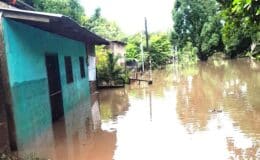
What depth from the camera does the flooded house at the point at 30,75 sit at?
387 inches

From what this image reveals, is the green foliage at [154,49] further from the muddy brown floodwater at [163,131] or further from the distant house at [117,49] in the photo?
the muddy brown floodwater at [163,131]

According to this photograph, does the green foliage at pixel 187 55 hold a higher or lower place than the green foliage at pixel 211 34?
lower

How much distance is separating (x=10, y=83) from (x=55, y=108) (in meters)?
5.33

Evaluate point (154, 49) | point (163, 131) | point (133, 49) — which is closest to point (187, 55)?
point (154, 49)

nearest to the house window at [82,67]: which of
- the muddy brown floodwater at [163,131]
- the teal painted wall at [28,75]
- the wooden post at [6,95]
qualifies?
the muddy brown floodwater at [163,131]

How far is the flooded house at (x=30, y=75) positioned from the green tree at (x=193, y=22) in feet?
160

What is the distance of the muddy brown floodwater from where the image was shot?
917 centimetres

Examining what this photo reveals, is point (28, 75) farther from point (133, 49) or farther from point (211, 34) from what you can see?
point (211, 34)

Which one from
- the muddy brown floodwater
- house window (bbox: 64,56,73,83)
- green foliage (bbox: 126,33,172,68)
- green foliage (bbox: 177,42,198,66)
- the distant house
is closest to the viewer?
the muddy brown floodwater

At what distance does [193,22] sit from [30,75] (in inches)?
2160

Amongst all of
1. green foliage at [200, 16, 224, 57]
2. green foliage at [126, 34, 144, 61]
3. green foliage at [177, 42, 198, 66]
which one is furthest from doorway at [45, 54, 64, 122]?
green foliage at [177, 42, 198, 66]

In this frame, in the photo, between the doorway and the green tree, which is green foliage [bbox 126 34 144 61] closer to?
the green tree

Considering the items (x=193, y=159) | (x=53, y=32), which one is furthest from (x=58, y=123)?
(x=193, y=159)

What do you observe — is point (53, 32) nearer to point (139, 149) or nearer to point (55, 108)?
point (55, 108)
